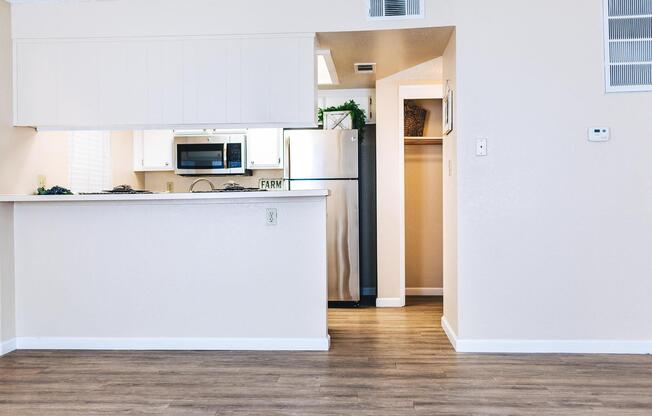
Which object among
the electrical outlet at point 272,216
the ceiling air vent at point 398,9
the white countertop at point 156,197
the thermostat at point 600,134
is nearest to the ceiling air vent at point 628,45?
the thermostat at point 600,134

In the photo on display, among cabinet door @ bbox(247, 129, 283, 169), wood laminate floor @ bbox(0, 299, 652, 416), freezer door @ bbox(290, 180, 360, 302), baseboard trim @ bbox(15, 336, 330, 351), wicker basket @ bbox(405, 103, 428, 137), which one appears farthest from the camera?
wicker basket @ bbox(405, 103, 428, 137)

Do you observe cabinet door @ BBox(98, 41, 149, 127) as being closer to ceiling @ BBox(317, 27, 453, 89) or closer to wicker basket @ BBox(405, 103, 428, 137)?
ceiling @ BBox(317, 27, 453, 89)

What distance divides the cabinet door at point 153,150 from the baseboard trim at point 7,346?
7.56ft

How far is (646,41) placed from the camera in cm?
328

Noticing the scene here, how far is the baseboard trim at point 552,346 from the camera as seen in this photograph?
329 centimetres

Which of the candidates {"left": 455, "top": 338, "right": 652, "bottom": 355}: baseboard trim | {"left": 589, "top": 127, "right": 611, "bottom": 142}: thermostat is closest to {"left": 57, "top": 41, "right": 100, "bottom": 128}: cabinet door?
{"left": 455, "top": 338, "right": 652, "bottom": 355}: baseboard trim

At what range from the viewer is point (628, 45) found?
3.30m

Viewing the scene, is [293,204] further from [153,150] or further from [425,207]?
[425,207]

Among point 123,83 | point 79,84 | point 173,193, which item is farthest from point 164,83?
point 173,193

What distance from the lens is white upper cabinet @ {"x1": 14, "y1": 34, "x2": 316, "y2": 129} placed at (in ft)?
11.6

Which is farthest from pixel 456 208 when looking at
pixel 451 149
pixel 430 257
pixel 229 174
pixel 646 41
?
pixel 229 174

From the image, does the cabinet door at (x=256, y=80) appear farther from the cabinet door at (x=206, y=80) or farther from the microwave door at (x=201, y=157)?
the microwave door at (x=201, y=157)

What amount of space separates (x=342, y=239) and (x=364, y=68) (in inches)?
62.3

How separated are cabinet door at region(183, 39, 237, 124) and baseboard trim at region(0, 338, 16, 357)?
1.86 meters
